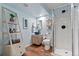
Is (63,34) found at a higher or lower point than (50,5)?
lower

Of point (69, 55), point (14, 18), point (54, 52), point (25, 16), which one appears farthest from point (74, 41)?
point (14, 18)

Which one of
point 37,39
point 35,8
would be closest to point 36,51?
point 37,39

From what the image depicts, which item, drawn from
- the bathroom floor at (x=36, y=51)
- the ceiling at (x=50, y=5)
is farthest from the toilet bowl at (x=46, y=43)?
the ceiling at (x=50, y=5)

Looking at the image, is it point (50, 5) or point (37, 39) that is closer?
point (50, 5)

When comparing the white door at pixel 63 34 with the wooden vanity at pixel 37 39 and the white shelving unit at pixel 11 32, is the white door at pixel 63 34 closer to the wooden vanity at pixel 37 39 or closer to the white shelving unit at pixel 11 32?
the wooden vanity at pixel 37 39

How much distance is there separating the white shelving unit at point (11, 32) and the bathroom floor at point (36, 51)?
83 mm

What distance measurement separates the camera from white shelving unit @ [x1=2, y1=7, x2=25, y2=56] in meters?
1.29

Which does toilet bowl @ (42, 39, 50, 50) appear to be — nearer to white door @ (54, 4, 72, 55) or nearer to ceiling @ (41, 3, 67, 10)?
white door @ (54, 4, 72, 55)

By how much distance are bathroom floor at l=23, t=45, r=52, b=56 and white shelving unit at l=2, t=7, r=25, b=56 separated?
0.08 m

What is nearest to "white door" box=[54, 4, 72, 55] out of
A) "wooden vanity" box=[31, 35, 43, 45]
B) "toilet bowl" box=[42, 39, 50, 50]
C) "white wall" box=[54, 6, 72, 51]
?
"white wall" box=[54, 6, 72, 51]

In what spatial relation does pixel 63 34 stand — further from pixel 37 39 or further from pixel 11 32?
pixel 11 32

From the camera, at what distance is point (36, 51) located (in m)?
1.31

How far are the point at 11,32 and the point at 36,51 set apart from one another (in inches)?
19.7

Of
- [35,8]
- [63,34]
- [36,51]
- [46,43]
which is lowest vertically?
[36,51]
